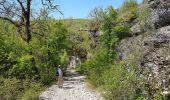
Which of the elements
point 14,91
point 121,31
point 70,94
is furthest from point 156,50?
point 121,31

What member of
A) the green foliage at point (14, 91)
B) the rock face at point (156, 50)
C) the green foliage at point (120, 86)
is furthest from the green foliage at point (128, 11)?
the green foliage at point (14, 91)

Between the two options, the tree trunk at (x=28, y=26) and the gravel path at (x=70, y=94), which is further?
the tree trunk at (x=28, y=26)

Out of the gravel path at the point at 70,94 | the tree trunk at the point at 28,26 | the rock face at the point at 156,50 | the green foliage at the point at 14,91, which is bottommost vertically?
the gravel path at the point at 70,94

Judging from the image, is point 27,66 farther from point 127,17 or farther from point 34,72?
point 127,17

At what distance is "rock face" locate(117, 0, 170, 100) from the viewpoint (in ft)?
52.4

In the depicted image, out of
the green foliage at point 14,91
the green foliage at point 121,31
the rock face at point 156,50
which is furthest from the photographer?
the green foliage at point 121,31

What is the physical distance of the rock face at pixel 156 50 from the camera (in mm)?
15981

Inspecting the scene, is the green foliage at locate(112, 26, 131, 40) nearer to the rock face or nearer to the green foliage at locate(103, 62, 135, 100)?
the rock face

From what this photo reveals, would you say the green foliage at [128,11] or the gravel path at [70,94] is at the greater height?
the green foliage at [128,11]

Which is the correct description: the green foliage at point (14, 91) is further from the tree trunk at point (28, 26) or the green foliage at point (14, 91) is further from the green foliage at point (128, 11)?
the green foliage at point (128, 11)

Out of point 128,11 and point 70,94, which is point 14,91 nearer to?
point 70,94

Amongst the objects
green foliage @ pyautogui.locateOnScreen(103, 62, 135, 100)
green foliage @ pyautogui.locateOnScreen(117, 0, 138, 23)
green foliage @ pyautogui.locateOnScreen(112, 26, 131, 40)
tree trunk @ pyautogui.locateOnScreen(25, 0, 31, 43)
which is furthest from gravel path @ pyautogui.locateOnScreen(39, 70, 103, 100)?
green foliage @ pyautogui.locateOnScreen(117, 0, 138, 23)

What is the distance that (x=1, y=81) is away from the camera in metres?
19.5

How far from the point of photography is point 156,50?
1820 cm
